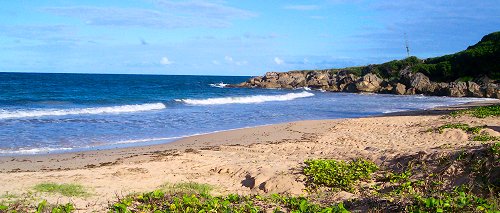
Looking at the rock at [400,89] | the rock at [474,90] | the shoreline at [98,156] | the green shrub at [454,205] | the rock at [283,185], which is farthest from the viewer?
the rock at [400,89]

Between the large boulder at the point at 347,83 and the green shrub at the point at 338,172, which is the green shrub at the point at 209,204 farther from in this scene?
the large boulder at the point at 347,83

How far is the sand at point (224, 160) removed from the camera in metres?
8.05

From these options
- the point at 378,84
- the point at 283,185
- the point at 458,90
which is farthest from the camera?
the point at 378,84

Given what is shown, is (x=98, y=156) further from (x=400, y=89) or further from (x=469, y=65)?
(x=469, y=65)

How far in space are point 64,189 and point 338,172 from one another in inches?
194

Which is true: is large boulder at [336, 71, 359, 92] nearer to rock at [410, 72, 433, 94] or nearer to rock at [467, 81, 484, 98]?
rock at [410, 72, 433, 94]

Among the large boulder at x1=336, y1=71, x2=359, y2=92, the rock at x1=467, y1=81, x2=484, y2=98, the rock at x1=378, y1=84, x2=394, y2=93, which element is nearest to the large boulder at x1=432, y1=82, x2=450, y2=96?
→ the rock at x1=467, y1=81, x2=484, y2=98

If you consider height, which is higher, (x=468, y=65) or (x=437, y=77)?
(x=468, y=65)

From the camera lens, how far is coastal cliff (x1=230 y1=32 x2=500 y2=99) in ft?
137

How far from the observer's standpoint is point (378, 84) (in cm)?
5181

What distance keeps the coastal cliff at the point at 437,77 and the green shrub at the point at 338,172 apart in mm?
34971

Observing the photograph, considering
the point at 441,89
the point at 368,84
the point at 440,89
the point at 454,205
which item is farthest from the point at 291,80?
the point at 454,205

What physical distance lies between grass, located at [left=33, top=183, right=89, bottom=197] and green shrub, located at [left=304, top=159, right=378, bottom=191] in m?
4.07

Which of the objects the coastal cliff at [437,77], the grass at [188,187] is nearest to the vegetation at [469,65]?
the coastal cliff at [437,77]
